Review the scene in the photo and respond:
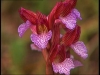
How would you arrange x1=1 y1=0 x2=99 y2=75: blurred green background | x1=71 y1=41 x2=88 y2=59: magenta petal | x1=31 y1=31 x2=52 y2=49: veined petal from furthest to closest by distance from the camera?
x1=1 y1=0 x2=99 y2=75: blurred green background
x1=71 y1=41 x2=88 y2=59: magenta petal
x1=31 y1=31 x2=52 y2=49: veined petal

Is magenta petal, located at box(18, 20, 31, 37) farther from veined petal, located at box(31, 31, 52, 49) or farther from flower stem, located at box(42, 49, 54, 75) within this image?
flower stem, located at box(42, 49, 54, 75)

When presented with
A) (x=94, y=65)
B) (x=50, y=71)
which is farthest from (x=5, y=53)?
(x=50, y=71)

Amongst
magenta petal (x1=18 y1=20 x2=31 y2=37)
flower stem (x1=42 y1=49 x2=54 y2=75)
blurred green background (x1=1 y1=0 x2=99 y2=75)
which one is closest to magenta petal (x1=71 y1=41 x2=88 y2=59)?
flower stem (x1=42 y1=49 x2=54 y2=75)

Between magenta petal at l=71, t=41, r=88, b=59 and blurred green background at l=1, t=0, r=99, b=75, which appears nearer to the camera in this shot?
magenta petal at l=71, t=41, r=88, b=59

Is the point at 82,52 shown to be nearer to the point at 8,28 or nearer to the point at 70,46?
the point at 70,46

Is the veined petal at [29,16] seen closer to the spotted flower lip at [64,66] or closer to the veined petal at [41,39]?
the veined petal at [41,39]

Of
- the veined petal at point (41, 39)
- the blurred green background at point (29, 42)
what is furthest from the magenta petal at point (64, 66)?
the blurred green background at point (29, 42)

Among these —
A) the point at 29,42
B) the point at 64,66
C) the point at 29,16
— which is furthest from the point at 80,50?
the point at 29,42
